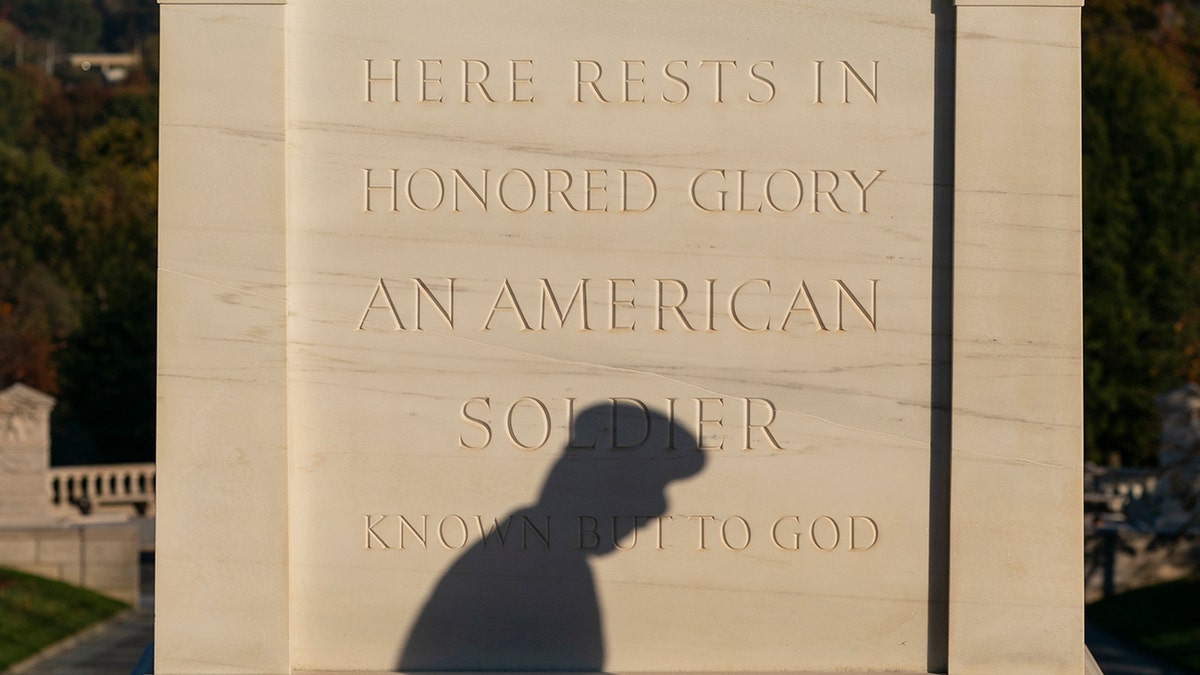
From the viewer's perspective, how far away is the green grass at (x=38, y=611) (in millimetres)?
22891

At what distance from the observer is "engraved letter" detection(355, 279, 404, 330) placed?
831 centimetres

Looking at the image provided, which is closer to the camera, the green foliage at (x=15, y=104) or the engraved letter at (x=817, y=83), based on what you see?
the engraved letter at (x=817, y=83)

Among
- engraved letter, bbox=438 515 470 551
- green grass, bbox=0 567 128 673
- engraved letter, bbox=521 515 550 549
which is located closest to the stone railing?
green grass, bbox=0 567 128 673

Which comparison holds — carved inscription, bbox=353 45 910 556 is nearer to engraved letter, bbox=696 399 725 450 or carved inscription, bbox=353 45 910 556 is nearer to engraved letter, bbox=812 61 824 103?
engraved letter, bbox=812 61 824 103

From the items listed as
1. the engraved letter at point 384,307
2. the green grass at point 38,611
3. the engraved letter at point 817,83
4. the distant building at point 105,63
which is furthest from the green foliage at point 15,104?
the engraved letter at point 817,83

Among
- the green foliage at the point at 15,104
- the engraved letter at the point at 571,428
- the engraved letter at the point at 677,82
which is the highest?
the green foliage at the point at 15,104

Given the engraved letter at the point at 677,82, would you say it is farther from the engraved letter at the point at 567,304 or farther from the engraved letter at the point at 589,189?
the engraved letter at the point at 567,304

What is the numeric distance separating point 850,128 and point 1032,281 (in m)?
1.18

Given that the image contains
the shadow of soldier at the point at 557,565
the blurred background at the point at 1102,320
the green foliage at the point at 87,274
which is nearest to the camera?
the shadow of soldier at the point at 557,565

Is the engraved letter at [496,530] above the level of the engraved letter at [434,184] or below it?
below

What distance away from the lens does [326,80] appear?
830cm

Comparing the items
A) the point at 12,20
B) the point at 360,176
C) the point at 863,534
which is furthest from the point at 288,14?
the point at 12,20

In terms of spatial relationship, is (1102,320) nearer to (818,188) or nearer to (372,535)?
(818,188)

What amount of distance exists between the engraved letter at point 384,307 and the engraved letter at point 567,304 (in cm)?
72
